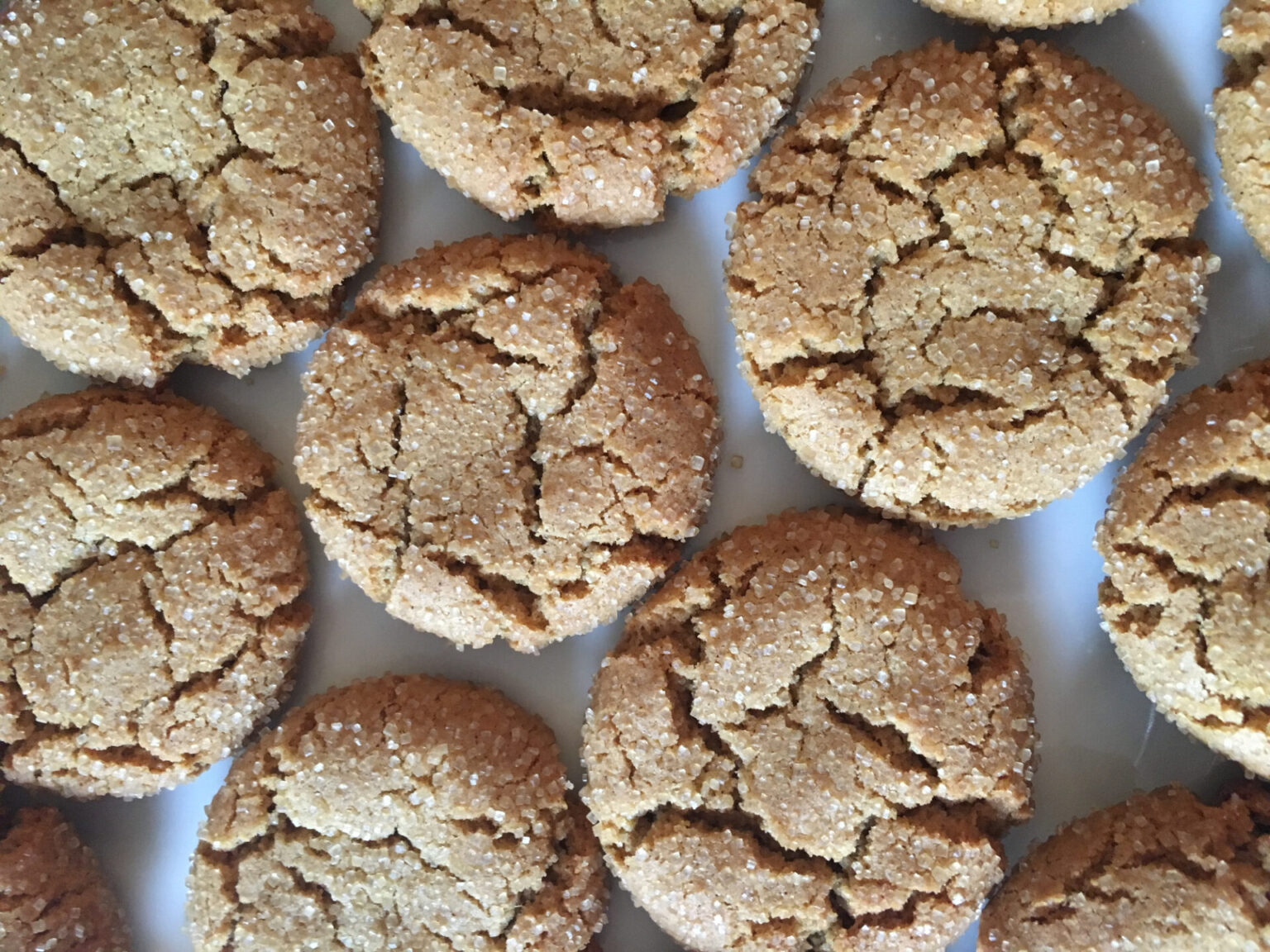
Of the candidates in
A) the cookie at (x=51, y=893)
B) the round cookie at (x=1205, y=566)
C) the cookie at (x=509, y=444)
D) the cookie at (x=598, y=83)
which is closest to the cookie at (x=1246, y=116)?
the round cookie at (x=1205, y=566)

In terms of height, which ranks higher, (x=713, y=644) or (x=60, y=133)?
(x=60, y=133)

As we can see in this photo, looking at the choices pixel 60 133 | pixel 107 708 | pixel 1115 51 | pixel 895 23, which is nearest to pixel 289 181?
pixel 60 133

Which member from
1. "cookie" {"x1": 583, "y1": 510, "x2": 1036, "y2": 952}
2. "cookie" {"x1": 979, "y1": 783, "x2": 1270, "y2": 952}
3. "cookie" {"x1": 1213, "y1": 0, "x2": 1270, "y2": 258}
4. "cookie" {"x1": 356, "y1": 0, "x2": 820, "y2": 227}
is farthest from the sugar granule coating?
"cookie" {"x1": 1213, "y1": 0, "x2": 1270, "y2": 258}

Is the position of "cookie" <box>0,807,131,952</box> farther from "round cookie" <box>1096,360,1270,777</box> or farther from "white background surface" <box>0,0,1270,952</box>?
"round cookie" <box>1096,360,1270,777</box>

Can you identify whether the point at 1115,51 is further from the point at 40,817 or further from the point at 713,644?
the point at 40,817

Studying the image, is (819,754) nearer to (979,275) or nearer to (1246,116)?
(979,275)

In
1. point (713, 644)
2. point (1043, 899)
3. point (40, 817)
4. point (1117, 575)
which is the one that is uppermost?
point (1117, 575)

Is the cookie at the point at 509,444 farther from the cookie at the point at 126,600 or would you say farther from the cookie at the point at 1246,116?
the cookie at the point at 1246,116
